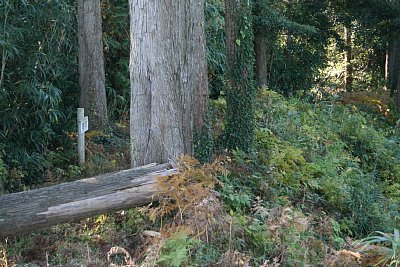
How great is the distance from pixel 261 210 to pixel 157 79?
2.42 m

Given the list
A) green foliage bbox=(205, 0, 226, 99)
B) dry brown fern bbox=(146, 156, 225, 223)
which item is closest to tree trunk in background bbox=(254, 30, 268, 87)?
green foliage bbox=(205, 0, 226, 99)

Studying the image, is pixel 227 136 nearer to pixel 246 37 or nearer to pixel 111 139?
pixel 246 37

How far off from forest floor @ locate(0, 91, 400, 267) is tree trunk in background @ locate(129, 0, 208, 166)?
673 millimetres

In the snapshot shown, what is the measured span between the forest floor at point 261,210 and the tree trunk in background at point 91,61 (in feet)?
2.20

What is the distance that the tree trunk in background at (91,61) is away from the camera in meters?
11.8

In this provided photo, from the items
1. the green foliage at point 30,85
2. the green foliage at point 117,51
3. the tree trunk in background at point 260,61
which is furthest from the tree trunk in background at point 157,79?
the tree trunk in background at point 260,61

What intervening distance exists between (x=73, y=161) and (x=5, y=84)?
187cm

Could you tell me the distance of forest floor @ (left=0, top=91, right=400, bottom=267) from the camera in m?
6.11

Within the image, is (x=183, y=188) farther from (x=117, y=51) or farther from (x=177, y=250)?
(x=117, y=51)

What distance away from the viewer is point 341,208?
9.87 m

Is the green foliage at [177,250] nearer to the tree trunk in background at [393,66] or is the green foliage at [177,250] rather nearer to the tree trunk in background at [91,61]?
the tree trunk in background at [91,61]

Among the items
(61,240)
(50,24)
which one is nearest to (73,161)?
(50,24)

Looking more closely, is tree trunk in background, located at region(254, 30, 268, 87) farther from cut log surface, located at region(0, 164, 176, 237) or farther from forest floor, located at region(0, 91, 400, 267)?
cut log surface, located at region(0, 164, 176, 237)

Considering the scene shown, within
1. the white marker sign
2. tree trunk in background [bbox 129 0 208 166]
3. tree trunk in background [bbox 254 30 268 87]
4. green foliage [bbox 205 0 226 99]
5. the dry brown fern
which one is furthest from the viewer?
tree trunk in background [bbox 254 30 268 87]
